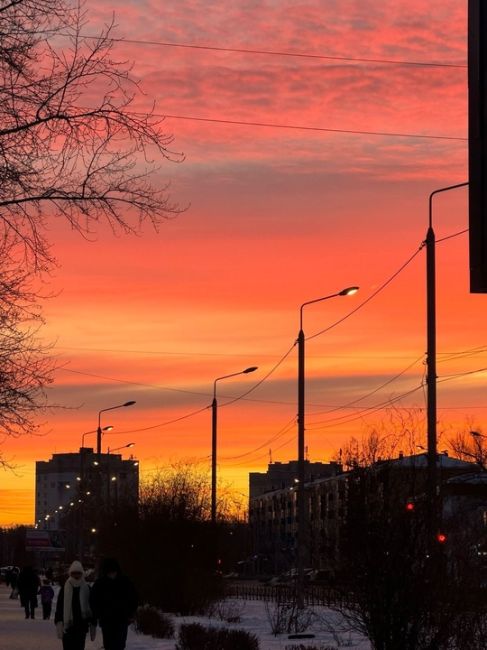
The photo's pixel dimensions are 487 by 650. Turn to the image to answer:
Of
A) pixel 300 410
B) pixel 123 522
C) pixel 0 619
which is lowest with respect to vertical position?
pixel 0 619

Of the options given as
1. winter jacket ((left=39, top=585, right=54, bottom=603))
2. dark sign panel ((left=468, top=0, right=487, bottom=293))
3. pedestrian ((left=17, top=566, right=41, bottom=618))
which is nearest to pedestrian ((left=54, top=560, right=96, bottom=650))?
dark sign panel ((left=468, top=0, right=487, bottom=293))

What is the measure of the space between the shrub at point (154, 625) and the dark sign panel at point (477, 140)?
23025 mm

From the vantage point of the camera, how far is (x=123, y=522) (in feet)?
163

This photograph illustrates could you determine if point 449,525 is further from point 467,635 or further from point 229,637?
point 229,637

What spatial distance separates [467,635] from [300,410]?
73.4 feet

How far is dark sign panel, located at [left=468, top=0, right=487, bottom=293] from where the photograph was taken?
35.3 ft

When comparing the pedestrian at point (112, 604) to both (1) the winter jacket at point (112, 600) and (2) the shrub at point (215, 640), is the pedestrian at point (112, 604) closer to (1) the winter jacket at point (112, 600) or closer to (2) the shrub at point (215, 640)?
(1) the winter jacket at point (112, 600)

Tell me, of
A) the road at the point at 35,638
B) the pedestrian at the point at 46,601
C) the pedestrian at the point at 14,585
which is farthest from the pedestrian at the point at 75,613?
the pedestrian at the point at 14,585

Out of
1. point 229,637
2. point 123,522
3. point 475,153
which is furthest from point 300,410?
point 475,153

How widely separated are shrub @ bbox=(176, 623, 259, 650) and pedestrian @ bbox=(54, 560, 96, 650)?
2384 mm

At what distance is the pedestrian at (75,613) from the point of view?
21156 mm

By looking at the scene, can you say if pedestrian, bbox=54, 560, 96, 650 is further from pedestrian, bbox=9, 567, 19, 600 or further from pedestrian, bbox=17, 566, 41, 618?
pedestrian, bbox=9, 567, 19, 600

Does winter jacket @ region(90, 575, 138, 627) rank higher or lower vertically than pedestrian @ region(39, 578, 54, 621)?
higher

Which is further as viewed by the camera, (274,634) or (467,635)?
(274,634)
